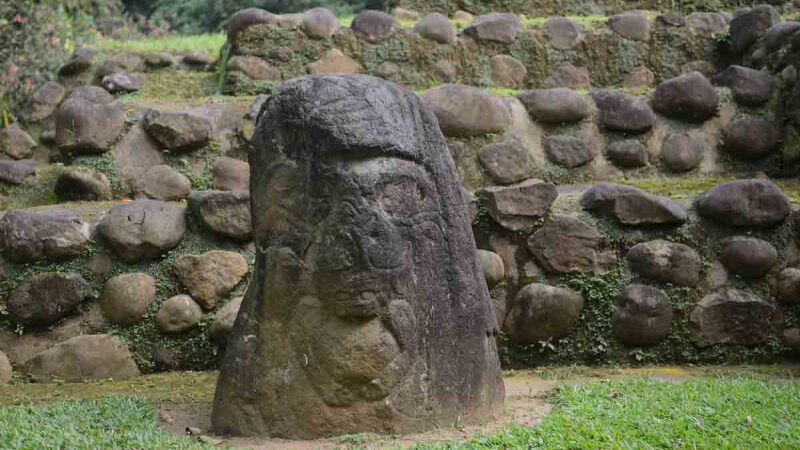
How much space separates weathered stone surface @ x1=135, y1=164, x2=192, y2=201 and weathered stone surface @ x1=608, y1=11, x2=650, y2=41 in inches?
157

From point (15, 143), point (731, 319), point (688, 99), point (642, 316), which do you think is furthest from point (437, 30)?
point (731, 319)

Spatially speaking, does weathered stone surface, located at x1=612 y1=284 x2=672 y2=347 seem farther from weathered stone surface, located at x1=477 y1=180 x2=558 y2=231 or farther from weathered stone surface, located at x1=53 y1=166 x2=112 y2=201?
weathered stone surface, located at x1=53 y1=166 x2=112 y2=201

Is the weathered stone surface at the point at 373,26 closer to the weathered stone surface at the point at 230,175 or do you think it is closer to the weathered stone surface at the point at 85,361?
the weathered stone surface at the point at 230,175

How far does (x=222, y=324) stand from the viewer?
5.43 meters

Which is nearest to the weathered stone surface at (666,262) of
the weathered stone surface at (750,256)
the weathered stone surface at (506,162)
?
the weathered stone surface at (750,256)

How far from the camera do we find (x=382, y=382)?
3877 mm

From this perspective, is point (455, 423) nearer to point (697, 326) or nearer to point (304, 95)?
point (304, 95)

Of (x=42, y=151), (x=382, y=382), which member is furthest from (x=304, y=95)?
(x=42, y=151)

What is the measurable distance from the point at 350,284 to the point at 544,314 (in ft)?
7.09

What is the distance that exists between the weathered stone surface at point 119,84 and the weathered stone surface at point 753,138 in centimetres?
453

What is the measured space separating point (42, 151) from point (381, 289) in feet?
14.2

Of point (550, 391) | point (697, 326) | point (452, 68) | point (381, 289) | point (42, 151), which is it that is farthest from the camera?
A: point (452, 68)

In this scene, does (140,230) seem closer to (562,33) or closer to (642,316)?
(642,316)

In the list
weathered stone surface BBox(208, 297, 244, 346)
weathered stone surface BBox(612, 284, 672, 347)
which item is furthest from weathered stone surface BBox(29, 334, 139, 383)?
weathered stone surface BBox(612, 284, 672, 347)
